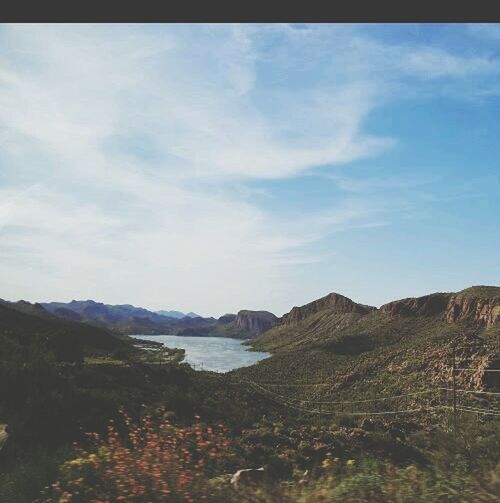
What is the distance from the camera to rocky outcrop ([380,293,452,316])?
108 m

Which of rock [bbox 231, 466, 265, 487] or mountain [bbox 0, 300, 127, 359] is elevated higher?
rock [bbox 231, 466, 265, 487]

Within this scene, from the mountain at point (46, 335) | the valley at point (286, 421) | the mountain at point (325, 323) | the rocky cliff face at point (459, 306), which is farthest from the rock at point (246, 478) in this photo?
the mountain at point (325, 323)

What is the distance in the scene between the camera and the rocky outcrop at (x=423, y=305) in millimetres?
107581

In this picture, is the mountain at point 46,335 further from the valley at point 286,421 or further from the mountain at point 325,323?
the mountain at point 325,323

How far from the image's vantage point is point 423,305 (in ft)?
367

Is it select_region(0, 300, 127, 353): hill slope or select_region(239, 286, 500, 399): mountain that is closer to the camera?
select_region(0, 300, 127, 353): hill slope

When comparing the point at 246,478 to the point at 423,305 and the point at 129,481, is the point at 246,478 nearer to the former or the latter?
the point at 129,481

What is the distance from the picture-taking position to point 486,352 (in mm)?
51062

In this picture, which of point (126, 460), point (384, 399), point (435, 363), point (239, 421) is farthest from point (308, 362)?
point (126, 460)

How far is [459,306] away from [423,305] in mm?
19806

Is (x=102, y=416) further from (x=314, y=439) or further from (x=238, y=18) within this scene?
(x=238, y=18)

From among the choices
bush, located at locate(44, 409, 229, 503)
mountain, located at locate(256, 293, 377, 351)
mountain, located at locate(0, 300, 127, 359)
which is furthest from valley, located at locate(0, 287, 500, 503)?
mountain, located at locate(256, 293, 377, 351)

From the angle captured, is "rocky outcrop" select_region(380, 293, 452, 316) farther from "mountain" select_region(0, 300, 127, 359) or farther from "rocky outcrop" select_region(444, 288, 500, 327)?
"mountain" select_region(0, 300, 127, 359)

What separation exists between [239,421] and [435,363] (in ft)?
125
